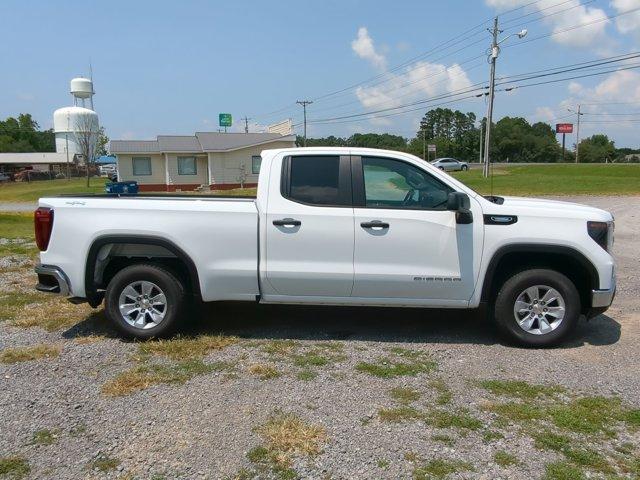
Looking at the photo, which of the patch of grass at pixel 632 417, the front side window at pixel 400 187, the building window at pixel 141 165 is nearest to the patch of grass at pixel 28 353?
the front side window at pixel 400 187

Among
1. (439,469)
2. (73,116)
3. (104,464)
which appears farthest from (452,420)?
(73,116)

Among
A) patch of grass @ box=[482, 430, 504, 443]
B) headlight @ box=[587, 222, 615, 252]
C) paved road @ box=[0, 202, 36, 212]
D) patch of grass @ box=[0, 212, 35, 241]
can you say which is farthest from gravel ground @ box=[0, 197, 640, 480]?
paved road @ box=[0, 202, 36, 212]

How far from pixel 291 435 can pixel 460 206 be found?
2.54 m

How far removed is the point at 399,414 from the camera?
3.78 m

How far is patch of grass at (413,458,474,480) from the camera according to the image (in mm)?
3072

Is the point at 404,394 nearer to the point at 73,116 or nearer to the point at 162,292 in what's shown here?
the point at 162,292

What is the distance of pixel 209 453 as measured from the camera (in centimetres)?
330

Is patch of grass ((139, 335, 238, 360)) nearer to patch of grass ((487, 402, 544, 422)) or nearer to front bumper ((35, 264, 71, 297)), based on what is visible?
front bumper ((35, 264, 71, 297))

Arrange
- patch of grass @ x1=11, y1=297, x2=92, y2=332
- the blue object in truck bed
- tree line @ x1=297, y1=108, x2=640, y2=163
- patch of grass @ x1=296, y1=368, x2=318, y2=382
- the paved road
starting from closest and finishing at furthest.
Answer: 1. patch of grass @ x1=296, y1=368, x2=318, y2=382
2. patch of grass @ x1=11, y1=297, x2=92, y2=332
3. the blue object in truck bed
4. the paved road
5. tree line @ x1=297, y1=108, x2=640, y2=163

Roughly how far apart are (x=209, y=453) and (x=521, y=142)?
359 ft

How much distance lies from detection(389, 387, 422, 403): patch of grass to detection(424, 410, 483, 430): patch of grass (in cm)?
24

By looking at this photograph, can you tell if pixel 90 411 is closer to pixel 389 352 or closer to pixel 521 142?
pixel 389 352

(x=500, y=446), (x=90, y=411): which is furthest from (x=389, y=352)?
(x=90, y=411)

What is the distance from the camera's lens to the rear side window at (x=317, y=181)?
5113mm
